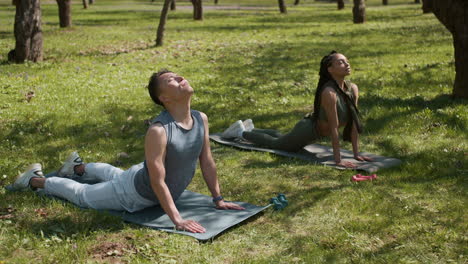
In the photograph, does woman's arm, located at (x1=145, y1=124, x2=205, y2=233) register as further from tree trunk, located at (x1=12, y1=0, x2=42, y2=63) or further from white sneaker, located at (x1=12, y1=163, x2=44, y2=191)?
tree trunk, located at (x1=12, y1=0, x2=42, y2=63)

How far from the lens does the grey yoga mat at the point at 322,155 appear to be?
763 cm

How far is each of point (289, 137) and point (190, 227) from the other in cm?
322

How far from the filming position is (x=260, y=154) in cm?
847

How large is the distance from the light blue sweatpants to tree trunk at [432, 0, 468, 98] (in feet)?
23.2

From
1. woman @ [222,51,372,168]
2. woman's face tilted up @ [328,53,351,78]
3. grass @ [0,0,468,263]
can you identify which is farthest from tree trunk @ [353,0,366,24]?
woman's face tilted up @ [328,53,351,78]

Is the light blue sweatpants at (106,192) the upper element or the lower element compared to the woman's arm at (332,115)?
lower

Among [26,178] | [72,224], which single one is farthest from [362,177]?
[26,178]

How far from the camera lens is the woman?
299 inches

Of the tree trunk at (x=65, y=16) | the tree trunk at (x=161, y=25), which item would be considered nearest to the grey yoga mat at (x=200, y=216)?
the tree trunk at (x=161, y=25)

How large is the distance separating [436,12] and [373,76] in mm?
3516

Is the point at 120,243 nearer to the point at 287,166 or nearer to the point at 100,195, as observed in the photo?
the point at 100,195

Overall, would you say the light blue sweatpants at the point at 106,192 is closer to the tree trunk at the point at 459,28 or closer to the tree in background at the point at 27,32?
the tree trunk at the point at 459,28

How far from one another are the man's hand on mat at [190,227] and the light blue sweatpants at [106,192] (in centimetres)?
65

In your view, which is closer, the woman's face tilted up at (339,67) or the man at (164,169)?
the man at (164,169)
